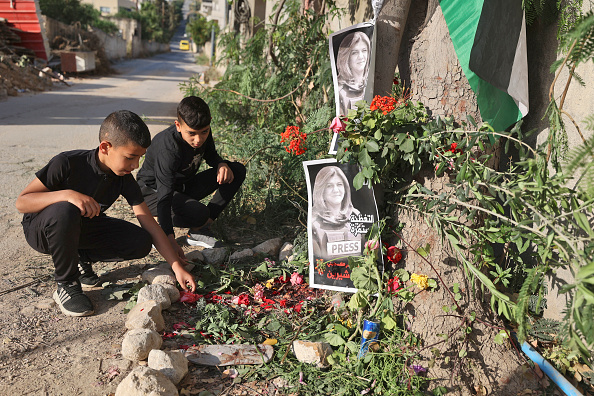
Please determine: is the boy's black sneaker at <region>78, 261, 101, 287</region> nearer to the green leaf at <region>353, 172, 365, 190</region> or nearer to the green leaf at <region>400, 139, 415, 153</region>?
the green leaf at <region>353, 172, 365, 190</region>

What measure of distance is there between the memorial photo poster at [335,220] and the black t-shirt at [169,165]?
3.51 feet

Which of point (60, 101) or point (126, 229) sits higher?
point (126, 229)

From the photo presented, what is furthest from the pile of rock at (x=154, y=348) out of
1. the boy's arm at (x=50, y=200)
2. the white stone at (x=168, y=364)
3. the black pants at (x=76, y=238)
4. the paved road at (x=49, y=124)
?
the paved road at (x=49, y=124)

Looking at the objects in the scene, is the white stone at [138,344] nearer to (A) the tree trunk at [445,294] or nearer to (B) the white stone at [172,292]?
(B) the white stone at [172,292]

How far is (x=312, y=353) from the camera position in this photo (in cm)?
211

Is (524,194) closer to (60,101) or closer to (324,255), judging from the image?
(324,255)

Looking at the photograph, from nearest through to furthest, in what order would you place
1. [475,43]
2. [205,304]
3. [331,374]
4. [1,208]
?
[331,374], [475,43], [205,304], [1,208]

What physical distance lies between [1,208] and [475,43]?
3.74 metres

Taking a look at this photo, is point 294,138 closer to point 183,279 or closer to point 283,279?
point 283,279

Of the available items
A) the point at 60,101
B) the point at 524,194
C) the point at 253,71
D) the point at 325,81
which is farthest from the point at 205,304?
Answer: the point at 60,101

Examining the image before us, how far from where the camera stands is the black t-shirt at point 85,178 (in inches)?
101

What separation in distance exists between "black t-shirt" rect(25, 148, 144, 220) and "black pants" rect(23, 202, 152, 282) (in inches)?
5.6

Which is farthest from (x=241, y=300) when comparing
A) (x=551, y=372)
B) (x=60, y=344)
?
(x=551, y=372)

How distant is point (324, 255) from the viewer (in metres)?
2.56
